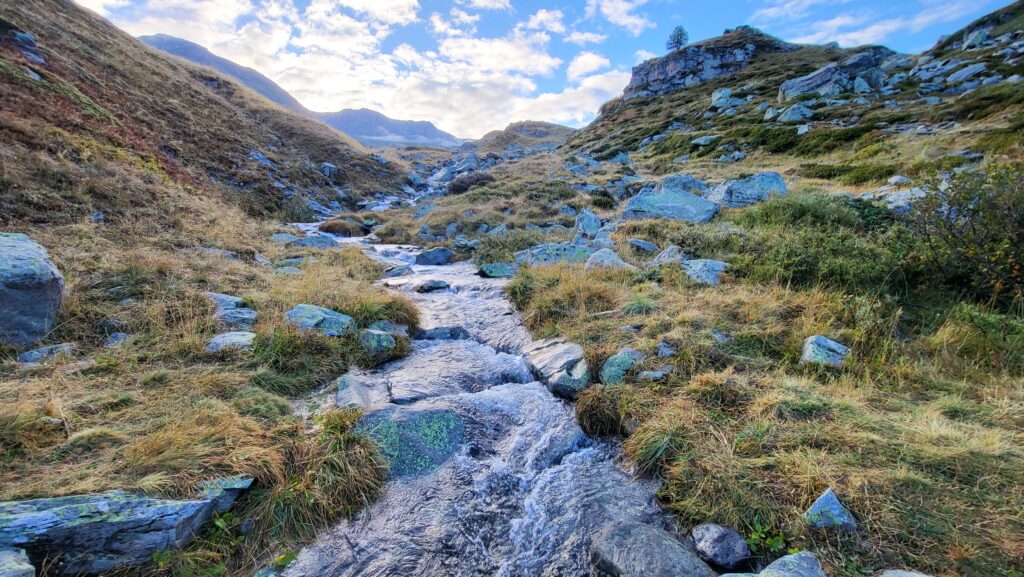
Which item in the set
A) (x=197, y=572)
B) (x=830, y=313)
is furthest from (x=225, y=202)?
(x=830, y=313)

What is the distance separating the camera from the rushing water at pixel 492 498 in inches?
129

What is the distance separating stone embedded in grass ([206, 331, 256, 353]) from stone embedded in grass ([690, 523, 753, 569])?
20.0 feet

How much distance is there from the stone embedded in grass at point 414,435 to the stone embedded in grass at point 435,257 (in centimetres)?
953

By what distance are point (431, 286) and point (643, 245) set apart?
6.06 metres

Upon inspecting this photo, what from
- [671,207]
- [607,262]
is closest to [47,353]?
[607,262]

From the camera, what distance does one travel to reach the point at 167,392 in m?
4.46

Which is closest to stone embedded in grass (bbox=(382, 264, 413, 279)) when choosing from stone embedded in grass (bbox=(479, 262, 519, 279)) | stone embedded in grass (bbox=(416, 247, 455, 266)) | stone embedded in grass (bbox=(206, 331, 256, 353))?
stone embedded in grass (bbox=(416, 247, 455, 266))

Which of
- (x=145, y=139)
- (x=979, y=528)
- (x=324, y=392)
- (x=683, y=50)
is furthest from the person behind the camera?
(x=683, y=50)

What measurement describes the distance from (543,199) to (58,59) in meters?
21.6

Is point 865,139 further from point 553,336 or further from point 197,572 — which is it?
point 197,572

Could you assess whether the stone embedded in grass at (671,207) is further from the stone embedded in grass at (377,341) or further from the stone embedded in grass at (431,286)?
the stone embedded in grass at (377,341)

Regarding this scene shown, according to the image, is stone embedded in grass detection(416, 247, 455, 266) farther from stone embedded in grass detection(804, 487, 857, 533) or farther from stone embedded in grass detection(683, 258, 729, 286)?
stone embedded in grass detection(804, 487, 857, 533)

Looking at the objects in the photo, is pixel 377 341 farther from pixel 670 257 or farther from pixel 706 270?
pixel 670 257

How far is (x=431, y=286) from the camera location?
1078 centimetres
